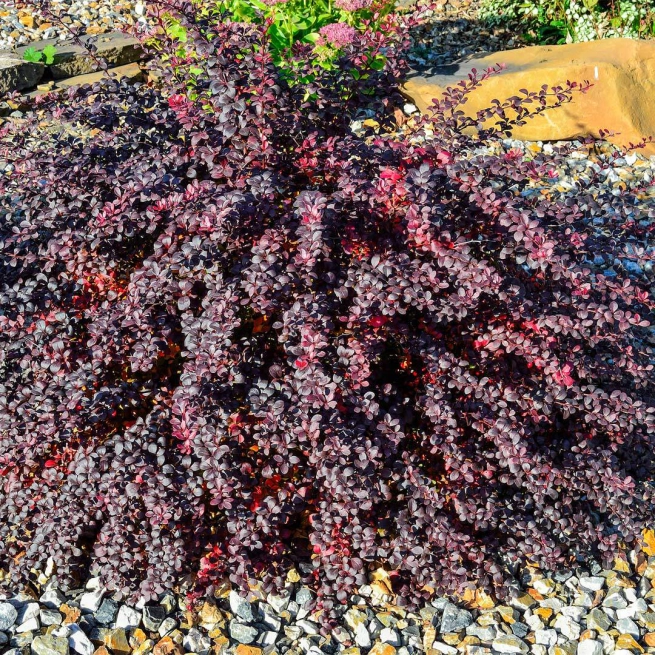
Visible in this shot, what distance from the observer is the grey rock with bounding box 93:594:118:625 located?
264 cm

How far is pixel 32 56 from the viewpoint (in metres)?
6.50

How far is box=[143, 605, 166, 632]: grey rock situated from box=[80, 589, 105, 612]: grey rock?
0.17 metres

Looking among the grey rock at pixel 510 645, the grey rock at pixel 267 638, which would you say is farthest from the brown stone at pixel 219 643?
the grey rock at pixel 510 645

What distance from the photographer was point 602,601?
2.69 meters

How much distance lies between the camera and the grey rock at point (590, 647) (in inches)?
98.7

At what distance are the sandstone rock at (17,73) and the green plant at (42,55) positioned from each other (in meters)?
0.05

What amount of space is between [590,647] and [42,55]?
622 centimetres

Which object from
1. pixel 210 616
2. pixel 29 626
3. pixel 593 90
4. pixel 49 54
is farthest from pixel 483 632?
pixel 49 54

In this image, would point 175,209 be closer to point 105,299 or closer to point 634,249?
point 105,299

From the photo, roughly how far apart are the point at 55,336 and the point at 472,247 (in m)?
1.46

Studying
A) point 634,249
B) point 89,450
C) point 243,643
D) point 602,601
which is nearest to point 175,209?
point 89,450

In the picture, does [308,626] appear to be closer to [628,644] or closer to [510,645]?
[510,645]

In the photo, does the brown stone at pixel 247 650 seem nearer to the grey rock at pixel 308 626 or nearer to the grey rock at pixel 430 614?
the grey rock at pixel 308 626

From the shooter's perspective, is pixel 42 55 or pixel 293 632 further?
pixel 42 55
